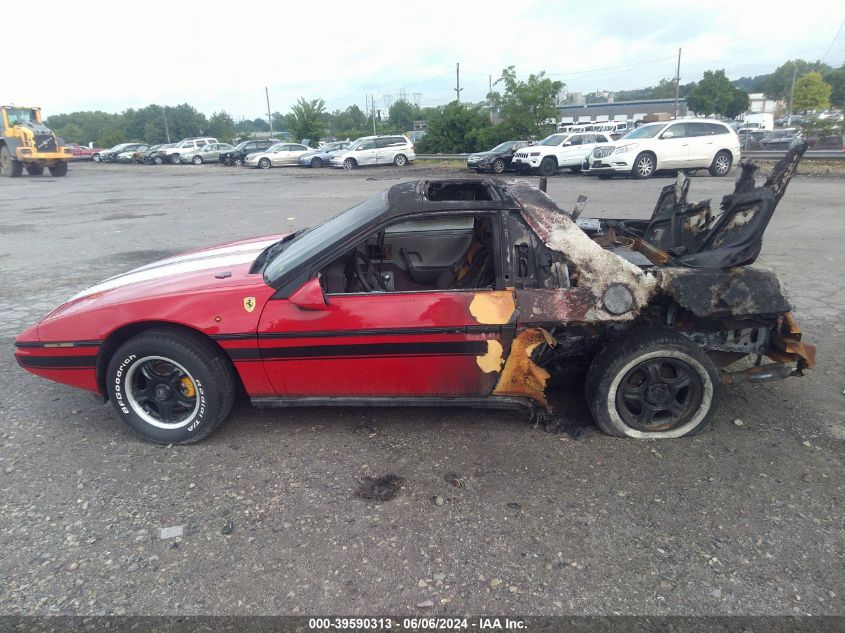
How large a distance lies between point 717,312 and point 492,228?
1.37m

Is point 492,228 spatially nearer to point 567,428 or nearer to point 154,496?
point 567,428

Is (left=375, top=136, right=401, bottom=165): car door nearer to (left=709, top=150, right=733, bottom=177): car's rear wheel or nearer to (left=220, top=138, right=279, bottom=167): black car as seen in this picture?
(left=220, top=138, right=279, bottom=167): black car

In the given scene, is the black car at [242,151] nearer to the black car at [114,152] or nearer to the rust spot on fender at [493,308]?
the black car at [114,152]

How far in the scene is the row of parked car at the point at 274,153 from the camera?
1139 inches

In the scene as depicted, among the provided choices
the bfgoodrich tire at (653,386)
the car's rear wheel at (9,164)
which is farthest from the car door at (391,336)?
the car's rear wheel at (9,164)

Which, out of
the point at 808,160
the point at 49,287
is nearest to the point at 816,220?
the point at 49,287

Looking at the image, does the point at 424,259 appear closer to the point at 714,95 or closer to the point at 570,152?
the point at 570,152

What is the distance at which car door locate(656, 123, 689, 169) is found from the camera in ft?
59.3

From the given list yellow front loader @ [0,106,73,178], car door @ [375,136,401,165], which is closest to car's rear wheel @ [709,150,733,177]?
car door @ [375,136,401,165]

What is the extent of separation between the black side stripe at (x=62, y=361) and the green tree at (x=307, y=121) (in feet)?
161

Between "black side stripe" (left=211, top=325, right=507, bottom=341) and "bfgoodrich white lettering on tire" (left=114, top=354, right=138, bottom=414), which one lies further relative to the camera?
"bfgoodrich white lettering on tire" (left=114, top=354, right=138, bottom=414)

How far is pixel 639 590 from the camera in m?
2.31

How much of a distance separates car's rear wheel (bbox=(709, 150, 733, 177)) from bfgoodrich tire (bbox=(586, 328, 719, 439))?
17.6 meters

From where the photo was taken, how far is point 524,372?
3.29 meters
